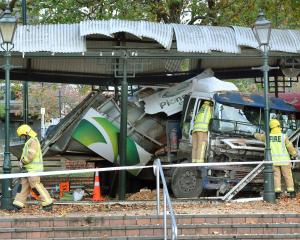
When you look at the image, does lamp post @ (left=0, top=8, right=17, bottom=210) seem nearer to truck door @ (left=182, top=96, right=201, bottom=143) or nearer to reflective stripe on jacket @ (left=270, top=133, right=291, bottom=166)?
truck door @ (left=182, top=96, right=201, bottom=143)

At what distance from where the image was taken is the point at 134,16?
23500 millimetres

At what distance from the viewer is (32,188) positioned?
546 inches

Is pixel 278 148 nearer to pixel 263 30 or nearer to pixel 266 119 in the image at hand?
pixel 266 119

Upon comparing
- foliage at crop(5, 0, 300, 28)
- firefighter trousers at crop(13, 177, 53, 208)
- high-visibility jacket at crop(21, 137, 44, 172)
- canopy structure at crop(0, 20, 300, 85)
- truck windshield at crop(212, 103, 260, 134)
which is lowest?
firefighter trousers at crop(13, 177, 53, 208)

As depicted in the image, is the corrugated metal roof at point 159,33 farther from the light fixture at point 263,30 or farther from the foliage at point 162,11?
the foliage at point 162,11

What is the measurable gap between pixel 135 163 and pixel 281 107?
3.97 metres

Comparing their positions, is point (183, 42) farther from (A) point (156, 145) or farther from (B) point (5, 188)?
(B) point (5, 188)

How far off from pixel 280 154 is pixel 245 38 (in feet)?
10.4

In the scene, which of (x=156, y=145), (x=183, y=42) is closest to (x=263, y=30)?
(x=183, y=42)

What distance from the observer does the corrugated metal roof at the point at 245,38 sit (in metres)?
17.1

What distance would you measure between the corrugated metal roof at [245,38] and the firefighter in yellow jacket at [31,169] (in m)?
5.97

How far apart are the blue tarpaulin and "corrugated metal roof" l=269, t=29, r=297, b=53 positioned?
1.30 m

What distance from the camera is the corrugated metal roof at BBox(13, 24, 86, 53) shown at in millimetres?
16281

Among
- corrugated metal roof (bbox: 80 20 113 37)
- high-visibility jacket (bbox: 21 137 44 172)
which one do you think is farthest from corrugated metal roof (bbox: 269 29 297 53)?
high-visibility jacket (bbox: 21 137 44 172)
